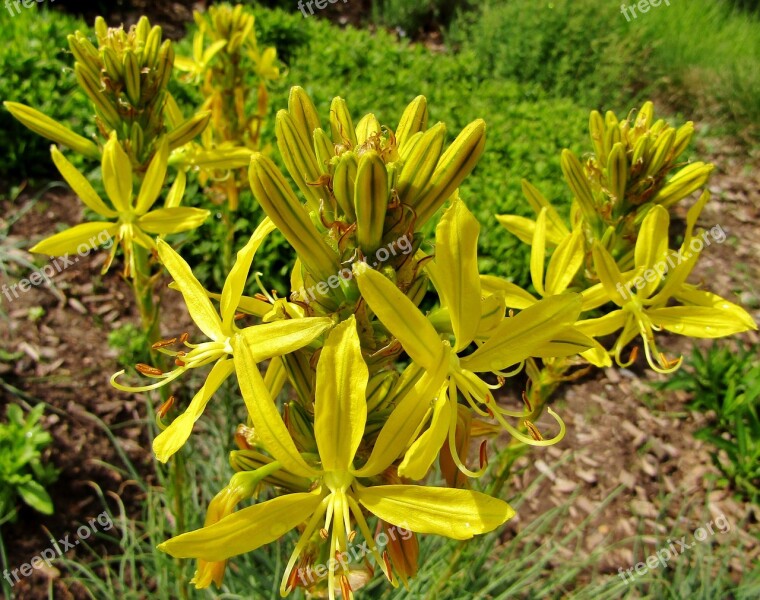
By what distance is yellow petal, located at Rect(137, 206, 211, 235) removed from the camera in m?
1.70

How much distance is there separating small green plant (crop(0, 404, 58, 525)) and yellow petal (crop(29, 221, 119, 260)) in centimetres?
162

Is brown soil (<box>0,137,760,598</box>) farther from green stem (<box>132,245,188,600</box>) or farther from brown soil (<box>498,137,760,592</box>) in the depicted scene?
green stem (<box>132,245,188,600</box>)

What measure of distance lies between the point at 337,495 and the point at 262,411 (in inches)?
7.8

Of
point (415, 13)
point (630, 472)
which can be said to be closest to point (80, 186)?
point (630, 472)

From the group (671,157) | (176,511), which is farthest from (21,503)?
(671,157)

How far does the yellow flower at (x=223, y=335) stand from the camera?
0.91 metres

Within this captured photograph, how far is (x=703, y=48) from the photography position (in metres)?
6.98

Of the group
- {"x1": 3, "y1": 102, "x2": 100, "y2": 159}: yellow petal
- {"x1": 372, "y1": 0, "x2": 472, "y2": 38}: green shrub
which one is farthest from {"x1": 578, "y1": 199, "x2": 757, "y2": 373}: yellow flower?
{"x1": 372, "y1": 0, "x2": 472, "y2": 38}: green shrub

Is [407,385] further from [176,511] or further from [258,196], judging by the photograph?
[176,511]

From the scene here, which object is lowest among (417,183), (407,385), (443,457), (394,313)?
(443,457)

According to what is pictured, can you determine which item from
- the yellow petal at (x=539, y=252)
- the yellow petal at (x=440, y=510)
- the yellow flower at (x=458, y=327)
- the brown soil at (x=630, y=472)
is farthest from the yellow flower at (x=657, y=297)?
the brown soil at (x=630, y=472)

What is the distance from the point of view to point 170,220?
171 centimetres

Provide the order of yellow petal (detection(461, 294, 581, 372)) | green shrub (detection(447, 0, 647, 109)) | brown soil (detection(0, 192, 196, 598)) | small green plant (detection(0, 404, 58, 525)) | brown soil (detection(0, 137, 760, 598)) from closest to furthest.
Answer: yellow petal (detection(461, 294, 581, 372)), small green plant (detection(0, 404, 58, 525)), brown soil (detection(0, 192, 196, 598)), brown soil (detection(0, 137, 760, 598)), green shrub (detection(447, 0, 647, 109))

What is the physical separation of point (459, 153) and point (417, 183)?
85 millimetres
